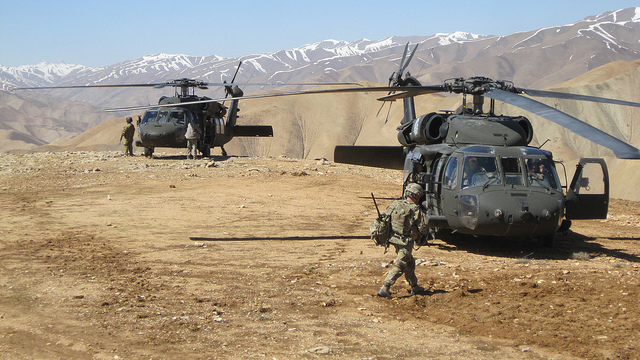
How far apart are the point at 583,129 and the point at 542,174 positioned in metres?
2.32

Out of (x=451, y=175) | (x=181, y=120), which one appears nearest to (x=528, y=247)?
(x=451, y=175)

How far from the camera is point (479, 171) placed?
9.01 metres

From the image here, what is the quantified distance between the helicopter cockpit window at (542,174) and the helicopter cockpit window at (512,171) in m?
0.15

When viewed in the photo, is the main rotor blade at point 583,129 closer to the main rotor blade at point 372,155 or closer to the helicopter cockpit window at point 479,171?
the helicopter cockpit window at point 479,171

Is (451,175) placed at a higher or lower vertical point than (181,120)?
lower

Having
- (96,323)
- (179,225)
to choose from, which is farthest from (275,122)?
(96,323)

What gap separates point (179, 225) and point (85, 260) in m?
2.80

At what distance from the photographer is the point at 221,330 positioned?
18.0ft

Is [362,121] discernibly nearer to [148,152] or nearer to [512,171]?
[148,152]

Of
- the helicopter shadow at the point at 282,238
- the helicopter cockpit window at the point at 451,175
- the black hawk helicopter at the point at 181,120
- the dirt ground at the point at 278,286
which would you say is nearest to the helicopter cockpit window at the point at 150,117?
the black hawk helicopter at the point at 181,120

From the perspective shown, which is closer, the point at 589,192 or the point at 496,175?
the point at 496,175

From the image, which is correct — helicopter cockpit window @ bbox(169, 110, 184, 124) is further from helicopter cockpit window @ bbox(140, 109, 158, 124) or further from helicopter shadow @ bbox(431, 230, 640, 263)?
helicopter shadow @ bbox(431, 230, 640, 263)

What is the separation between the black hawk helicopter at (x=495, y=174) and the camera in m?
8.32

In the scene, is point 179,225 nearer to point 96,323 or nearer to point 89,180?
point 96,323
